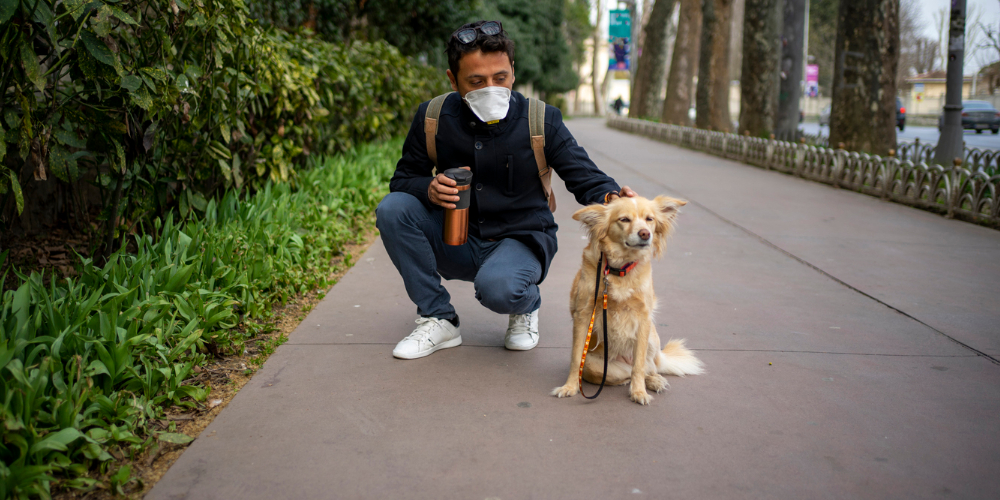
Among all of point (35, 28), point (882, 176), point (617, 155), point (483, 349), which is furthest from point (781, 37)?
point (35, 28)

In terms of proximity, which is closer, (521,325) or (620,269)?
(620,269)

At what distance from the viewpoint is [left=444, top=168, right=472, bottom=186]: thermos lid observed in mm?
3520

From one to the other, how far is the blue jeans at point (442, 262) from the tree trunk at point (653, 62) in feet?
104

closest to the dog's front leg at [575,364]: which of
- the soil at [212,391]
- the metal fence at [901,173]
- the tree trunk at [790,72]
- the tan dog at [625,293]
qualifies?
the tan dog at [625,293]

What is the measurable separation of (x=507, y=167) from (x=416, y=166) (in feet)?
1.83

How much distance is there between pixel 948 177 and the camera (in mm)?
9078

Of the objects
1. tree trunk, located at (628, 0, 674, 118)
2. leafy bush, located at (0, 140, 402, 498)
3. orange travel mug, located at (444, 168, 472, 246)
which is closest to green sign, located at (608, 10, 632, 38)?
tree trunk, located at (628, 0, 674, 118)

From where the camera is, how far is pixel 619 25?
41.5 m

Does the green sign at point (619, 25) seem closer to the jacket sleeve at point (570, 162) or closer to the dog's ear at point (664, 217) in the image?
the jacket sleeve at point (570, 162)

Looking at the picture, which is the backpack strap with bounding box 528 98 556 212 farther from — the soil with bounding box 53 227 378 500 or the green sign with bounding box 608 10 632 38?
the green sign with bounding box 608 10 632 38

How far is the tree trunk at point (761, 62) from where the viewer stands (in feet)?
60.0

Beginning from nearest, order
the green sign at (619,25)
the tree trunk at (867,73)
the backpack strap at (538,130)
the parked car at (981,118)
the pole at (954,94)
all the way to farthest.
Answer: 1. the backpack strap at (538,130)
2. the pole at (954,94)
3. the tree trunk at (867,73)
4. the parked car at (981,118)
5. the green sign at (619,25)

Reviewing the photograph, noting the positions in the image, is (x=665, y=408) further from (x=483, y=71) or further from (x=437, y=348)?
(x=483, y=71)

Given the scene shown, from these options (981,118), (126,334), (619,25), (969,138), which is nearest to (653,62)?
(619,25)
